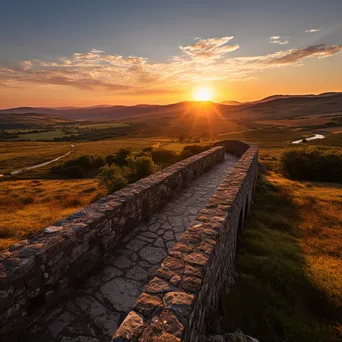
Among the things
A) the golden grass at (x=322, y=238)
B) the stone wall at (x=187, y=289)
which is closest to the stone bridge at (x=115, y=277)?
the stone wall at (x=187, y=289)

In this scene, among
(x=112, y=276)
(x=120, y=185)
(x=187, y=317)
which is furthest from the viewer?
(x=120, y=185)

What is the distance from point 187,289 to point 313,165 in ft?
83.3

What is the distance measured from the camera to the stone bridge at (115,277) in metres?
2.68

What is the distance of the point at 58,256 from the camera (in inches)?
149

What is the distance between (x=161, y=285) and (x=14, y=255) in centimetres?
248

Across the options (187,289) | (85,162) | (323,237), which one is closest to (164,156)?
(85,162)

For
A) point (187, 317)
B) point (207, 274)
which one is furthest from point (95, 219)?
point (187, 317)

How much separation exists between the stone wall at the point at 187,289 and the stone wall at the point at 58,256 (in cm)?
188

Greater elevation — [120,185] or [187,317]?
[187,317]

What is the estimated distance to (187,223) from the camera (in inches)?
263

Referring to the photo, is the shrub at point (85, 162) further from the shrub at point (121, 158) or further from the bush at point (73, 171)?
the shrub at point (121, 158)

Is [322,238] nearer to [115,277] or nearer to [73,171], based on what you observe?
[115,277]

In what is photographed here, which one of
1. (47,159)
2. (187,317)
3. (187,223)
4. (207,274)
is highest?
(187,317)

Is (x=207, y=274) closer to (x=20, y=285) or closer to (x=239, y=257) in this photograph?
(x=20, y=285)
